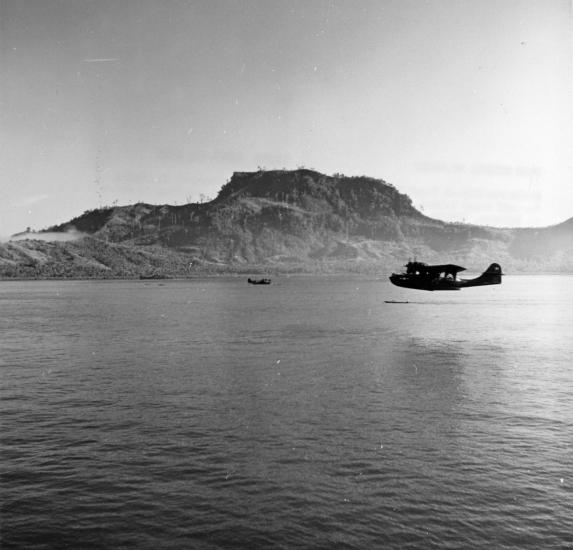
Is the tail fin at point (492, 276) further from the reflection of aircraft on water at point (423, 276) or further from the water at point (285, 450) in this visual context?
the water at point (285, 450)

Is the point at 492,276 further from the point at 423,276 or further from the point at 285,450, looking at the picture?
the point at 285,450

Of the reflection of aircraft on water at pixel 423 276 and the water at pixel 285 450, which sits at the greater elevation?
the reflection of aircraft on water at pixel 423 276

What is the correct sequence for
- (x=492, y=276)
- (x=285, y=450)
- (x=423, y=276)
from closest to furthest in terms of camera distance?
(x=285, y=450), (x=423, y=276), (x=492, y=276)

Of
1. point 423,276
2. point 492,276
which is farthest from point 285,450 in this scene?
point 492,276

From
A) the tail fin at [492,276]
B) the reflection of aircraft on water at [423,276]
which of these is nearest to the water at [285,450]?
the reflection of aircraft on water at [423,276]

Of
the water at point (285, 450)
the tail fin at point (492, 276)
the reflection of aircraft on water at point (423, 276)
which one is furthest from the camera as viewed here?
the tail fin at point (492, 276)

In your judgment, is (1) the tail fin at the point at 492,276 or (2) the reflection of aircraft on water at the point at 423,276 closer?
(2) the reflection of aircraft on water at the point at 423,276

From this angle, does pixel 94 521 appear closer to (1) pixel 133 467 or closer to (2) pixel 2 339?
(1) pixel 133 467

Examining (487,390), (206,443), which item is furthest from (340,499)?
(487,390)
